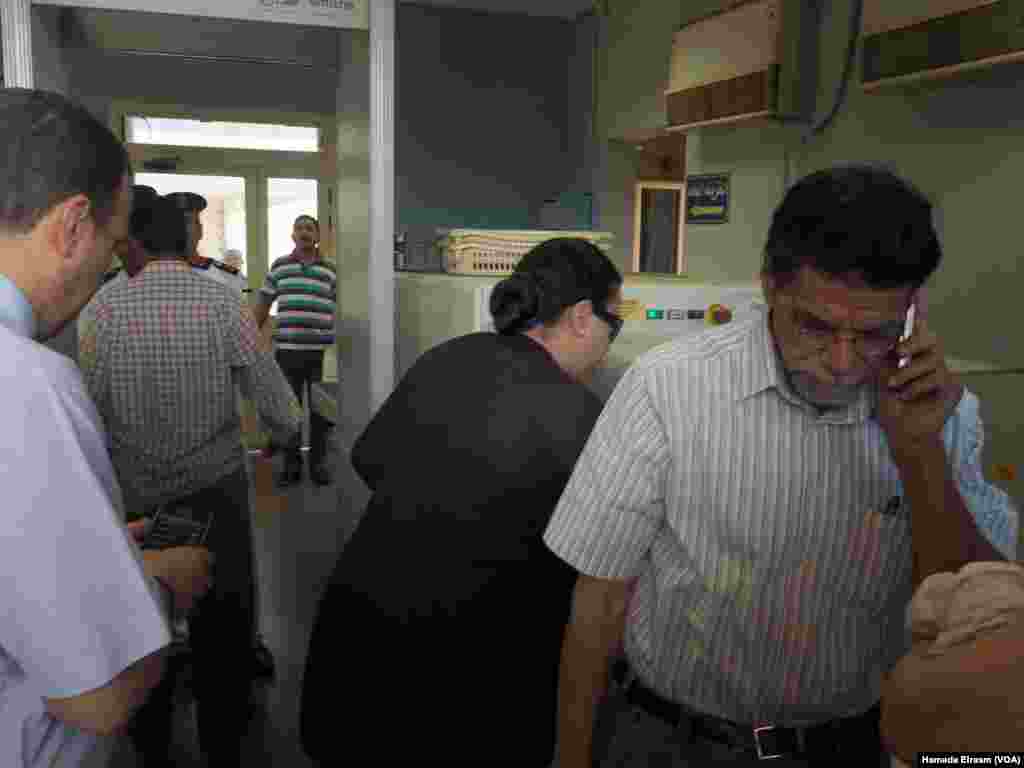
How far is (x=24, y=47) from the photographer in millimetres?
2297

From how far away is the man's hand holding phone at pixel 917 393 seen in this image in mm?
1136

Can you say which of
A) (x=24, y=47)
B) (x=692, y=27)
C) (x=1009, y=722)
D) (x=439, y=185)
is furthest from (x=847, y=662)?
(x=439, y=185)

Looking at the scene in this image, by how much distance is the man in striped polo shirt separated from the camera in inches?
211

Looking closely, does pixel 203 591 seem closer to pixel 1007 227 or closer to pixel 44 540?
pixel 44 540

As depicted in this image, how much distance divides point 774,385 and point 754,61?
2.00m

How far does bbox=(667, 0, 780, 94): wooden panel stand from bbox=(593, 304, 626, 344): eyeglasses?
1.33m

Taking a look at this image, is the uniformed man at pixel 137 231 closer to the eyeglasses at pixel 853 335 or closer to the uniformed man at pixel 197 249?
the uniformed man at pixel 197 249

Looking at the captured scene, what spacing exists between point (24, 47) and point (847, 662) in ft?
7.65

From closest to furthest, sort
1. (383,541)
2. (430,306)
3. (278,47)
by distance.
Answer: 1. (383,541)
2. (430,306)
3. (278,47)

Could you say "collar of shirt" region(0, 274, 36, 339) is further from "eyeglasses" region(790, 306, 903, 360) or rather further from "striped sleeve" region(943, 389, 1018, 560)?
"striped sleeve" region(943, 389, 1018, 560)

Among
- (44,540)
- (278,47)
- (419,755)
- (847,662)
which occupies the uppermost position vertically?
(278,47)

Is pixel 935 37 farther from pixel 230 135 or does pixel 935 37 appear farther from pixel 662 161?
pixel 230 135

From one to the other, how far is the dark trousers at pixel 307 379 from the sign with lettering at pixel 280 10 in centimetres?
329

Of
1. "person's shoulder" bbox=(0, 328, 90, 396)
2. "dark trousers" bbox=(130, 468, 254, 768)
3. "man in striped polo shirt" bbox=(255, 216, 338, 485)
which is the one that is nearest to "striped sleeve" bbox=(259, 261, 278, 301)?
"man in striped polo shirt" bbox=(255, 216, 338, 485)
